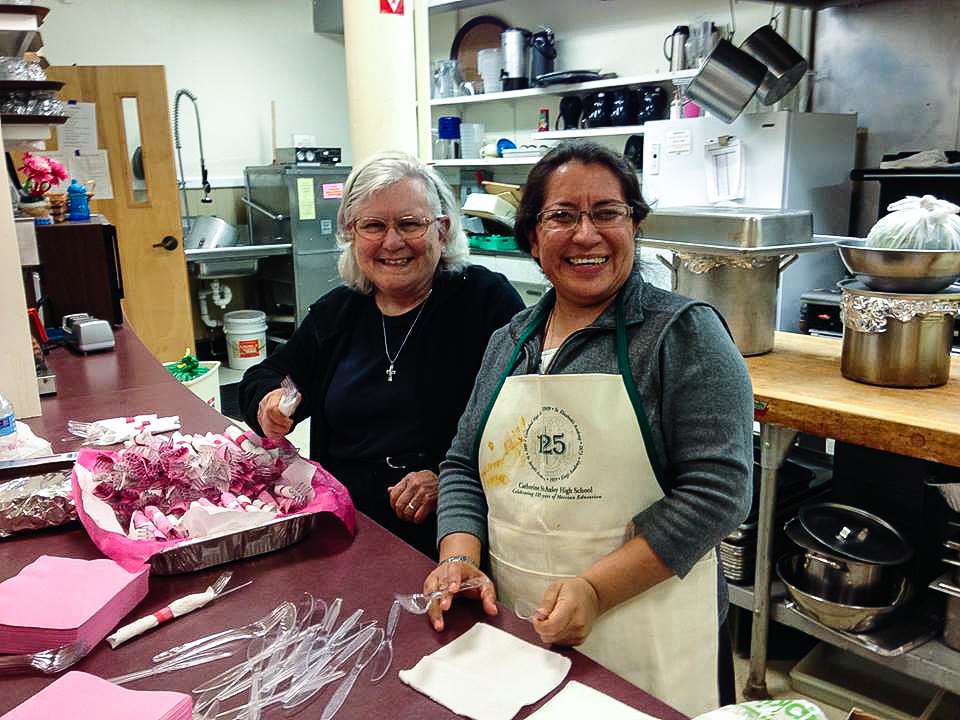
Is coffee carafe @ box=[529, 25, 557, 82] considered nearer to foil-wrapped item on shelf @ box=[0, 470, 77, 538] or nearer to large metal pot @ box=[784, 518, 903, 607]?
large metal pot @ box=[784, 518, 903, 607]

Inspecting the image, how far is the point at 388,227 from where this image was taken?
176cm

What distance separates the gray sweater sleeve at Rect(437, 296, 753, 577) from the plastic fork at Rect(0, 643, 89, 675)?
31.7 inches

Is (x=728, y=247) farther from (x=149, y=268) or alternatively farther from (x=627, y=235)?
(x=149, y=268)

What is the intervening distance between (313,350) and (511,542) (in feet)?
2.68

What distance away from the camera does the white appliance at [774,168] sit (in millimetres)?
3646

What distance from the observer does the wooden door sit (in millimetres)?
5254

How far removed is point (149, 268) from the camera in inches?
216

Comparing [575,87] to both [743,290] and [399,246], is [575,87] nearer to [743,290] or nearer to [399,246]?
[743,290]

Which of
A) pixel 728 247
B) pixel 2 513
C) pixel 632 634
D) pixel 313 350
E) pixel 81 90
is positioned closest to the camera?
pixel 632 634

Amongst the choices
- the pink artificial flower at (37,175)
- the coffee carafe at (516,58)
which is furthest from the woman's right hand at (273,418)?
the coffee carafe at (516,58)

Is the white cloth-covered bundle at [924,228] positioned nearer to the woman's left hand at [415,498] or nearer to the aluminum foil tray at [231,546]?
the woman's left hand at [415,498]

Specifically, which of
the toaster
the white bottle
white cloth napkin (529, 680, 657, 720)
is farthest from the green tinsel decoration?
white cloth napkin (529, 680, 657, 720)

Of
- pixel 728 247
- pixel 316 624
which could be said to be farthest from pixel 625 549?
pixel 728 247

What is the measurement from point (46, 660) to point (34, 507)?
0.46 m
